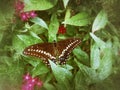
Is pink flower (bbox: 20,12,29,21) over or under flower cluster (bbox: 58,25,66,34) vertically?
over

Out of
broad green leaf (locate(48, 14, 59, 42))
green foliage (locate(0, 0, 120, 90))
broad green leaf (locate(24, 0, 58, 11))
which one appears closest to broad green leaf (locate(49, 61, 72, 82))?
green foliage (locate(0, 0, 120, 90))

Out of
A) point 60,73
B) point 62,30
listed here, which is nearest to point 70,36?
point 62,30

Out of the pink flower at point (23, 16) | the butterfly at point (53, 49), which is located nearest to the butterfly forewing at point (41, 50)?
the butterfly at point (53, 49)

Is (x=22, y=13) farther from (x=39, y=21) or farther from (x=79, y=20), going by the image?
(x=79, y=20)

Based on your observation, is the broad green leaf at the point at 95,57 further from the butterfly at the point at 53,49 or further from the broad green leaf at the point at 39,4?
the broad green leaf at the point at 39,4

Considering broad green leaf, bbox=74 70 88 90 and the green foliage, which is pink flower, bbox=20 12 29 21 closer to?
the green foliage

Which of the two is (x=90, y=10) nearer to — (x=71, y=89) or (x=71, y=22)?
(x=71, y=22)
